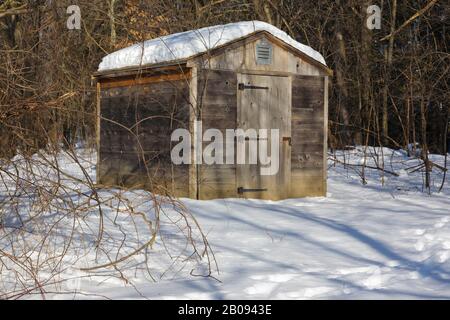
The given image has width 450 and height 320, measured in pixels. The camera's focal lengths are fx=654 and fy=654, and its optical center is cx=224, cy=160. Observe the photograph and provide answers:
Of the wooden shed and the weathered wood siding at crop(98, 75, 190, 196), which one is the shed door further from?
the weathered wood siding at crop(98, 75, 190, 196)

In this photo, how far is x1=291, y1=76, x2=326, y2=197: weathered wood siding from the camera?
10203 mm

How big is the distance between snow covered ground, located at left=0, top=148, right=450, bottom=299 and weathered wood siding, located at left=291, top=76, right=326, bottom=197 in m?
0.34

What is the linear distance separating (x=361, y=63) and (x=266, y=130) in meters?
10.4

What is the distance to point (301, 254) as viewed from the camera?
6.27 m

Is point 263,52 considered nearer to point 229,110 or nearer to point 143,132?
point 229,110

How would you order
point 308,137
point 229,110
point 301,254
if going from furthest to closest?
point 308,137 < point 229,110 < point 301,254

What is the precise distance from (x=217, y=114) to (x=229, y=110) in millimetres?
229

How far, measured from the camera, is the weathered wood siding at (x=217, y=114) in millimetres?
9266

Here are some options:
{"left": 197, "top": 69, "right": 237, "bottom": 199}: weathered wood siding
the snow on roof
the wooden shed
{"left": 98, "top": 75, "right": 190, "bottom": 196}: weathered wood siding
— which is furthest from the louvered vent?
{"left": 98, "top": 75, "right": 190, "bottom": 196}: weathered wood siding

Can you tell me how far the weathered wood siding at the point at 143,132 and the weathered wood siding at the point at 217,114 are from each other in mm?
231

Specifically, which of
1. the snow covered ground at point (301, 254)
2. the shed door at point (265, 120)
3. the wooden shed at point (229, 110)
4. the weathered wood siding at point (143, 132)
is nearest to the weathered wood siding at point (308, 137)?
the wooden shed at point (229, 110)

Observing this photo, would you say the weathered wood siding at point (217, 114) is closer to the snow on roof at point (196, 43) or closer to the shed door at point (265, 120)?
the shed door at point (265, 120)

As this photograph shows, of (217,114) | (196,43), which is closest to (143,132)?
(217,114)
